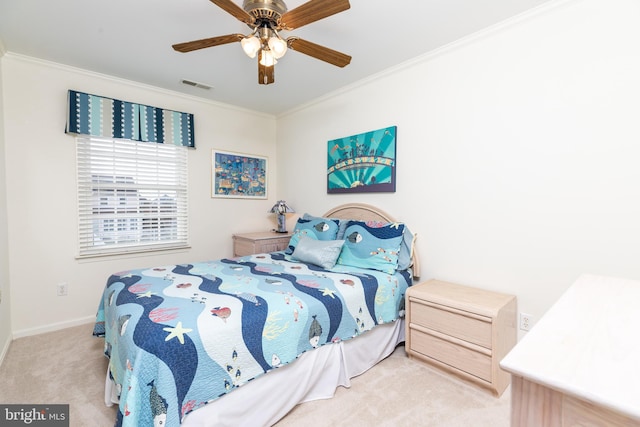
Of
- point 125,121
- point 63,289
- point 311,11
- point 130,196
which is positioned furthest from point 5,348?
point 311,11

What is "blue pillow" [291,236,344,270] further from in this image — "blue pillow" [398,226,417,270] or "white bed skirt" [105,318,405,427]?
"white bed skirt" [105,318,405,427]

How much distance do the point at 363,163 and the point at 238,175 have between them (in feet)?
5.74

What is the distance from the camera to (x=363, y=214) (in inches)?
121

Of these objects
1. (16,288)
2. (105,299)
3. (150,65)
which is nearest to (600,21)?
(150,65)

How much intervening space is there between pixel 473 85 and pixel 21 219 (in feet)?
13.0

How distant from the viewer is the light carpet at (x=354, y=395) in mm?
1639

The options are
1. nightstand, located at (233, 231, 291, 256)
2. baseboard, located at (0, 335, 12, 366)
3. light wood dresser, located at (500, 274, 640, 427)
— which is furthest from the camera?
nightstand, located at (233, 231, 291, 256)

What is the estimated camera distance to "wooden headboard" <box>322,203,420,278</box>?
261cm

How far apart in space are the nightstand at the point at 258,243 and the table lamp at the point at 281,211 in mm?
212

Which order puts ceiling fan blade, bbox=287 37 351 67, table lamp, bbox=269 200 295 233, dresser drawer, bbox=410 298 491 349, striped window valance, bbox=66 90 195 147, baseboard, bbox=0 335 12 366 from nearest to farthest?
ceiling fan blade, bbox=287 37 351 67 → dresser drawer, bbox=410 298 491 349 → baseboard, bbox=0 335 12 366 → striped window valance, bbox=66 90 195 147 → table lamp, bbox=269 200 295 233

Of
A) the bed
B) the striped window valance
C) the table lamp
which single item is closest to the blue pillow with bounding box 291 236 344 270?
the bed

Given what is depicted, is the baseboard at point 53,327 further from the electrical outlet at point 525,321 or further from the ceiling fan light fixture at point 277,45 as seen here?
the electrical outlet at point 525,321

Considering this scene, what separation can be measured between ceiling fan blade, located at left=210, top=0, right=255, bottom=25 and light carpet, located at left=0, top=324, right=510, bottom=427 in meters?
2.19

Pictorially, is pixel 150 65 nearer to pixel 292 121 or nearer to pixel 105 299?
pixel 292 121
